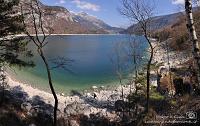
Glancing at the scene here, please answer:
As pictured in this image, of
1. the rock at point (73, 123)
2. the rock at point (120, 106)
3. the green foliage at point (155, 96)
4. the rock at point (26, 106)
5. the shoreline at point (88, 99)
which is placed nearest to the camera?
the rock at point (73, 123)

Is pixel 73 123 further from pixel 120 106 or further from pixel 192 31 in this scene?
pixel 192 31

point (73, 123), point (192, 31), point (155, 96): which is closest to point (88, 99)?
point (155, 96)

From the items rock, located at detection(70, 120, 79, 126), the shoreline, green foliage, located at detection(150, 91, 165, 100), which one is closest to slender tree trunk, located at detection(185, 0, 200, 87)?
rock, located at detection(70, 120, 79, 126)

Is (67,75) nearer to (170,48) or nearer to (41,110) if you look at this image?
(41,110)

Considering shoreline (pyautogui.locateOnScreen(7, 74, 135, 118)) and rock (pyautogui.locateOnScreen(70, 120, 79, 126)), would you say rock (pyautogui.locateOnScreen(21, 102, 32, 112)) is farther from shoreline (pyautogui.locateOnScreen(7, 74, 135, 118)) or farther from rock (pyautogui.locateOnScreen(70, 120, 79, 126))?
rock (pyautogui.locateOnScreen(70, 120, 79, 126))

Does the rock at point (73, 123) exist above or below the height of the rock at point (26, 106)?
below

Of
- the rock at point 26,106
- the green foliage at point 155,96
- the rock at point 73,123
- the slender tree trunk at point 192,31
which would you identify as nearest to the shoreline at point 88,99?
the rock at point 73,123

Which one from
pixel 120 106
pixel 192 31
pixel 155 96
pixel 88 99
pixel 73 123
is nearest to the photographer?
pixel 192 31

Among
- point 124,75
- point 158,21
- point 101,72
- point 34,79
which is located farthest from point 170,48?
point 158,21

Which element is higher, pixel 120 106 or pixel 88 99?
pixel 120 106

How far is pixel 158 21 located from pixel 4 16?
13.6 meters

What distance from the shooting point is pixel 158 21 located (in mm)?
30984

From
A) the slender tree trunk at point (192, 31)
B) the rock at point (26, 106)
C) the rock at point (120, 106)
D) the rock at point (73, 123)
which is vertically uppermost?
the slender tree trunk at point (192, 31)

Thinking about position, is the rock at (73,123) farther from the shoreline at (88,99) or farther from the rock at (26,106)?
the rock at (26,106)
